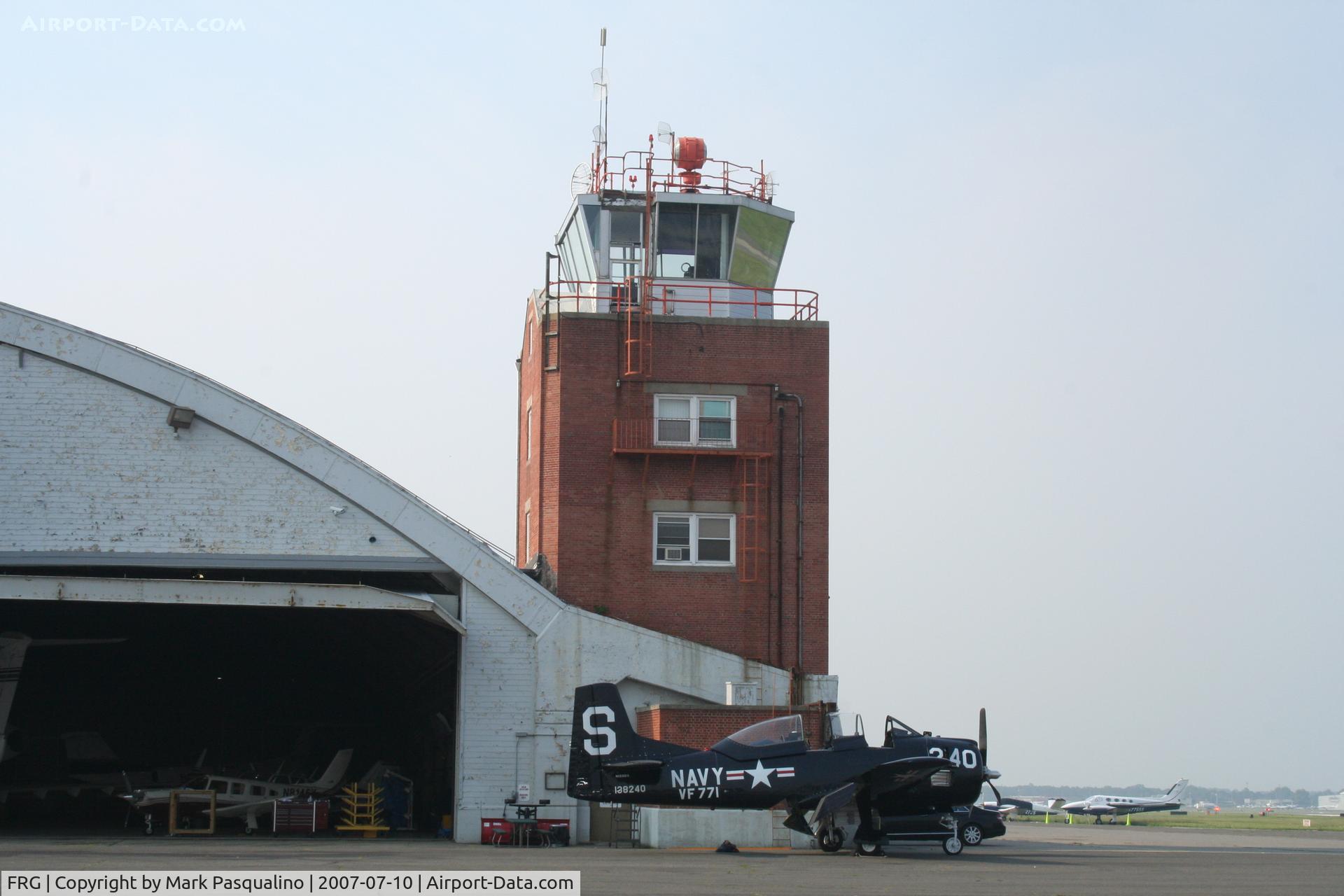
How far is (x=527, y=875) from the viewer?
18531 millimetres

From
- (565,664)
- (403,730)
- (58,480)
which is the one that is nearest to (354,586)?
(565,664)

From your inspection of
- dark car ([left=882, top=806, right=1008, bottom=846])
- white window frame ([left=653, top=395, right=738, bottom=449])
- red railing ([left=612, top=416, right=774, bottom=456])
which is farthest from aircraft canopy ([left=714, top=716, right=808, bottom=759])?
white window frame ([left=653, top=395, right=738, bottom=449])

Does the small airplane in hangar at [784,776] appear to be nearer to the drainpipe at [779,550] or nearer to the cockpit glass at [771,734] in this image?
the cockpit glass at [771,734]

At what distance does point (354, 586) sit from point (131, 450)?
18.6 feet

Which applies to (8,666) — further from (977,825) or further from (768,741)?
(977,825)

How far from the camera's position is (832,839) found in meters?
25.0

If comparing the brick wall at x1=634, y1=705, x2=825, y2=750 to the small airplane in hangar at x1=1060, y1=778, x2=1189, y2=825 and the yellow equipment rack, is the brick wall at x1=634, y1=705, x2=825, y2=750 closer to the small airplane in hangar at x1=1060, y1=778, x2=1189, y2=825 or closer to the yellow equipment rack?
the yellow equipment rack

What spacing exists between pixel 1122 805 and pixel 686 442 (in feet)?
203

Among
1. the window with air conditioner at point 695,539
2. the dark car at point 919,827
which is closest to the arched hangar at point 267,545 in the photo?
the window with air conditioner at point 695,539

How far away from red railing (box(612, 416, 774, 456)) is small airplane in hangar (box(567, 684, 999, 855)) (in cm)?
807

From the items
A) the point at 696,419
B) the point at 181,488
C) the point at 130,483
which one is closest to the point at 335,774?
the point at 181,488

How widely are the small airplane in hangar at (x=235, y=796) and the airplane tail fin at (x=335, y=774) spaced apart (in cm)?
2

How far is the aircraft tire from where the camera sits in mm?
24934

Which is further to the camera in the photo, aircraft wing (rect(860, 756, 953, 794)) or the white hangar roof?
the white hangar roof
